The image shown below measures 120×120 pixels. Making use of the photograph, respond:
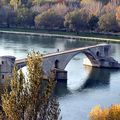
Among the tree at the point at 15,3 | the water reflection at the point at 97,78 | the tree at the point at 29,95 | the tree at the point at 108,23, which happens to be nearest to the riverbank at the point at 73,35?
the tree at the point at 108,23

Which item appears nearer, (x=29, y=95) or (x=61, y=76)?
(x=29, y=95)

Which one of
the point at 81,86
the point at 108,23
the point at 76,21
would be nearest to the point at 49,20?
the point at 76,21

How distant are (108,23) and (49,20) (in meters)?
9.94

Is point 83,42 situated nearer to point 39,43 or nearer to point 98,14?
point 39,43

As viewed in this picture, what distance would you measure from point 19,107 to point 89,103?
16806 millimetres

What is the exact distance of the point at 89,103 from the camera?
28.1 meters

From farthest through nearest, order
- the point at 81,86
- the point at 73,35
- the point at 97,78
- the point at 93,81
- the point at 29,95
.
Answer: the point at 73,35 < the point at 97,78 < the point at 93,81 < the point at 81,86 < the point at 29,95

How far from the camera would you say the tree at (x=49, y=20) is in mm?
69188

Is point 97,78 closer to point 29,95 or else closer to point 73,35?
point 29,95

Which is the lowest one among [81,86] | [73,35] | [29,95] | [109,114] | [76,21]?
[81,86]

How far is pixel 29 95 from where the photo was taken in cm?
1164

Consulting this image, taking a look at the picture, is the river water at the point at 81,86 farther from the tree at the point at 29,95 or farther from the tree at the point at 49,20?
the tree at the point at 49,20

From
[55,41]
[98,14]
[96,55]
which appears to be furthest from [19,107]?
[98,14]

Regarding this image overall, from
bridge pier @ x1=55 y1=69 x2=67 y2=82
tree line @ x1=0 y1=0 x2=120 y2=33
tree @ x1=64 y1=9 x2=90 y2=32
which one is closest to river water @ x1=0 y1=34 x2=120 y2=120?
bridge pier @ x1=55 y1=69 x2=67 y2=82
